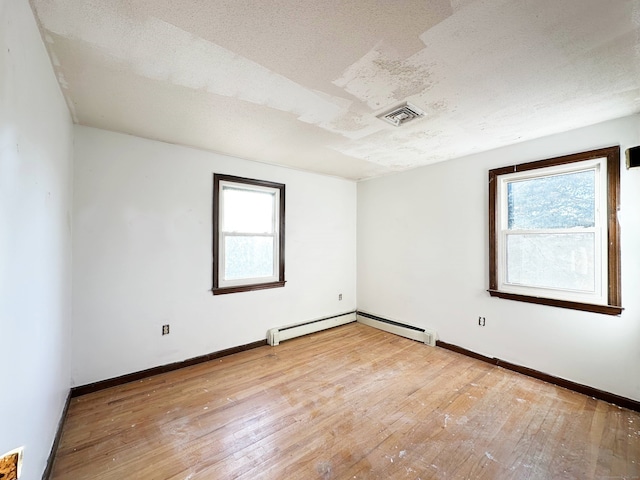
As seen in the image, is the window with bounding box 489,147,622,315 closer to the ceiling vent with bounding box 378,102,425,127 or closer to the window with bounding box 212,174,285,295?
the ceiling vent with bounding box 378,102,425,127

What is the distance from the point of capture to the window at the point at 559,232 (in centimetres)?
235

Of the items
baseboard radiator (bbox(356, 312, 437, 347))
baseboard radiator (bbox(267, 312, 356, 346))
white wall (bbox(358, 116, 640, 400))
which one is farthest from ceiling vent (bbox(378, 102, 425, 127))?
baseboard radiator (bbox(267, 312, 356, 346))

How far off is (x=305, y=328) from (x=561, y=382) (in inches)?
113

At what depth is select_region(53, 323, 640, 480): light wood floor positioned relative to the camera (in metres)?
1.63

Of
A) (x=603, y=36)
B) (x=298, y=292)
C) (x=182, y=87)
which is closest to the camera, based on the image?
(x=603, y=36)

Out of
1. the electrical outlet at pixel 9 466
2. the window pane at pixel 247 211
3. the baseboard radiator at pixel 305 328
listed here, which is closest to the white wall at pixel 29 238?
the electrical outlet at pixel 9 466

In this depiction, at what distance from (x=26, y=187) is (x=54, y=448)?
5.58 feet

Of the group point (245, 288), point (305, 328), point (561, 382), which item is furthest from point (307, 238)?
point (561, 382)

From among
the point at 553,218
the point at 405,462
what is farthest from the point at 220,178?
the point at 553,218

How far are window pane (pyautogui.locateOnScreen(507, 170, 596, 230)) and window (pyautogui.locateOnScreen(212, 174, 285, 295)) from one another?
2839mm

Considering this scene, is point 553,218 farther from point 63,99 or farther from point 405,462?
point 63,99

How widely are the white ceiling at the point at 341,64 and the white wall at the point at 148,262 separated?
38 cm

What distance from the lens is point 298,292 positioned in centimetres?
396

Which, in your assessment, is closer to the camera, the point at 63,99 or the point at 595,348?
the point at 63,99
